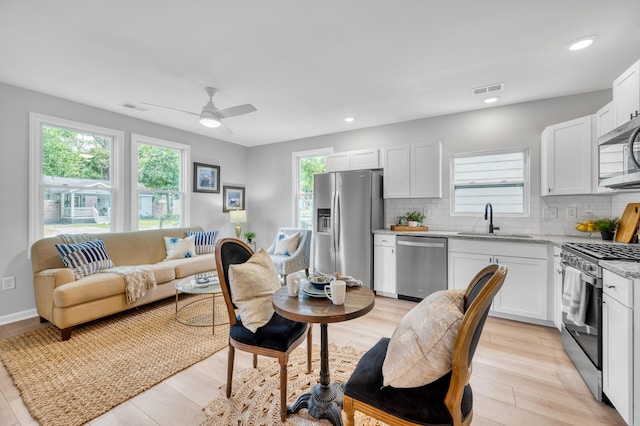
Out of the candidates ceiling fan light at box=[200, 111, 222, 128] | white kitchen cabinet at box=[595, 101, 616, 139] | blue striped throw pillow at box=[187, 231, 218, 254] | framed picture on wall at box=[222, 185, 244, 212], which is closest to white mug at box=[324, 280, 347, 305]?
ceiling fan light at box=[200, 111, 222, 128]

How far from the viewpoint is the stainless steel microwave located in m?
1.91

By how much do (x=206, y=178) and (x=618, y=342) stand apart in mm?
5555

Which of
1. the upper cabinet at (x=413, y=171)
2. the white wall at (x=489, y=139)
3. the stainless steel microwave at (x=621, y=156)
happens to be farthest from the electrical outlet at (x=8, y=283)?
the stainless steel microwave at (x=621, y=156)

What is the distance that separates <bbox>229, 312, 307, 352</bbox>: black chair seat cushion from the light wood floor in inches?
21.0

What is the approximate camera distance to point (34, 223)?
3363 millimetres

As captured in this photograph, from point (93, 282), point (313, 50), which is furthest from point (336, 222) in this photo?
point (93, 282)

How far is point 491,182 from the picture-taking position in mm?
3803

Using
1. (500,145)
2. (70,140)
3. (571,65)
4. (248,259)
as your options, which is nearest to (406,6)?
(571,65)

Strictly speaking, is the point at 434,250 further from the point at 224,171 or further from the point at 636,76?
the point at 224,171

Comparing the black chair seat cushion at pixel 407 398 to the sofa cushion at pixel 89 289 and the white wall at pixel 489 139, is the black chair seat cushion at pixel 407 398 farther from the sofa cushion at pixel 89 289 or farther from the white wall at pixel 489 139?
the white wall at pixel 489 139

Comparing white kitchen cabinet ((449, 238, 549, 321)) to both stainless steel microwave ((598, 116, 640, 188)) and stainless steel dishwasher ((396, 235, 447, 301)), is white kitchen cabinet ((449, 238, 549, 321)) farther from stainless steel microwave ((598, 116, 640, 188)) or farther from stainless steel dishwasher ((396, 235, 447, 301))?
stainless steel microwave ((598, 116, 640, 188))

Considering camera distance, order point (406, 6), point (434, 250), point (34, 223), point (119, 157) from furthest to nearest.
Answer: point (119, 157) → point (434, 250) → point (34, 223) → point (406, 6)

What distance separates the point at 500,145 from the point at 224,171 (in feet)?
15.6

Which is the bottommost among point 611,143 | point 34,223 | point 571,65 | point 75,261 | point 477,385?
A: point 477,385
